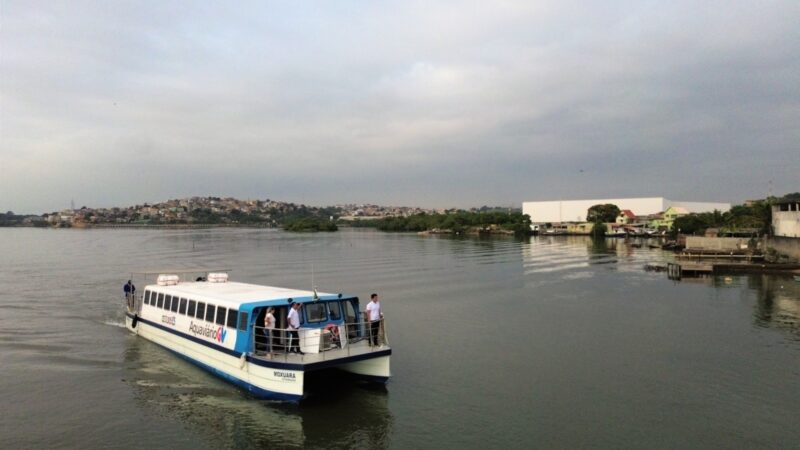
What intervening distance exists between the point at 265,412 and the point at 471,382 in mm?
6334

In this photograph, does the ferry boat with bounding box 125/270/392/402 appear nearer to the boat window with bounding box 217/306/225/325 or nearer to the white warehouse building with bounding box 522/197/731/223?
the boat window with bounding box 217/306/225/325

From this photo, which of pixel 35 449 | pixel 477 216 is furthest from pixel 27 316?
pixel 477 216

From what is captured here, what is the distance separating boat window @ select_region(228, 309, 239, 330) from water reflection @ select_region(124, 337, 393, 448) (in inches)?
74.9

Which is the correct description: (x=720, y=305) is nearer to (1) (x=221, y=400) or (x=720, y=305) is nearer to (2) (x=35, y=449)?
(1) (x=221, y=400)

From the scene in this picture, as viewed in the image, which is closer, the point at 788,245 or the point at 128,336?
the point at 128,336

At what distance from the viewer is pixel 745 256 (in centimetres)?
5069

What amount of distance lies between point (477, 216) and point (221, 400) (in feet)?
464

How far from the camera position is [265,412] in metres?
13.8

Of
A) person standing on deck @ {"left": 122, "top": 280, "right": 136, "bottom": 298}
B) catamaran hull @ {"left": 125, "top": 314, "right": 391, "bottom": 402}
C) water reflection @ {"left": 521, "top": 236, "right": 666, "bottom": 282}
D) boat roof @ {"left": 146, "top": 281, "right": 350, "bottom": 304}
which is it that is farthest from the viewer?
water reflection @ {"left": 521, "top": 236, "right": 666, "bottom": 282}

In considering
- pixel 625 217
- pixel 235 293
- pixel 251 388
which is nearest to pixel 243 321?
pixel 251 388

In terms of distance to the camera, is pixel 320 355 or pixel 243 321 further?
pixel 243 321

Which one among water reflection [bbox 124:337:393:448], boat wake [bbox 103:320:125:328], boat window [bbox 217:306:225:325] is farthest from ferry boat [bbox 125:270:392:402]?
boat wake [bbox 103:320:125:328]

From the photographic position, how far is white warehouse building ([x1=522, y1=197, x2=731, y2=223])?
137375 mm

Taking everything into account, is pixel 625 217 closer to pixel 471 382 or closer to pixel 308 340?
pixel 471 382
